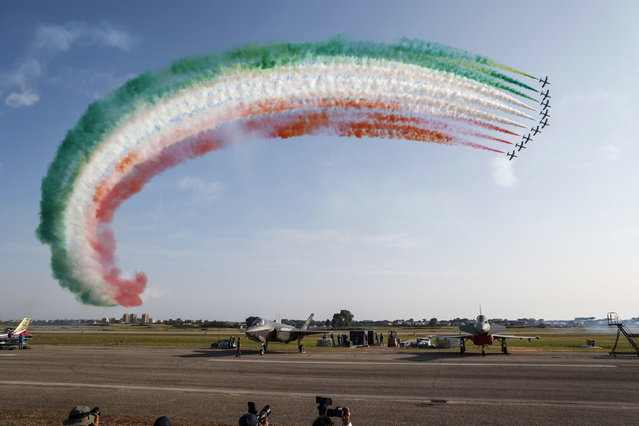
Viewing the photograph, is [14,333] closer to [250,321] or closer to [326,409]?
[250,321]

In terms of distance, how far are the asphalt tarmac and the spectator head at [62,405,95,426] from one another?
763 cm

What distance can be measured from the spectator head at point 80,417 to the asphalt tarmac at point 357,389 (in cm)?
763

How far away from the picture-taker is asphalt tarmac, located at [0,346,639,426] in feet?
48.7

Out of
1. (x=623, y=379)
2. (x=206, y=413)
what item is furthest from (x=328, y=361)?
(x=623, y=379)

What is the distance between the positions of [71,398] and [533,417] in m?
20.0

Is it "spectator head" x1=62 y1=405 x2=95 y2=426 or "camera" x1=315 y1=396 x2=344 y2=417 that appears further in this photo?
"camera" x1=315 y1=396 x2=344 y2=417

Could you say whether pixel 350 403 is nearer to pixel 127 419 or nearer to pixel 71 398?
pixel 127 419

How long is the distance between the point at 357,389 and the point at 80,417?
47.7 feet

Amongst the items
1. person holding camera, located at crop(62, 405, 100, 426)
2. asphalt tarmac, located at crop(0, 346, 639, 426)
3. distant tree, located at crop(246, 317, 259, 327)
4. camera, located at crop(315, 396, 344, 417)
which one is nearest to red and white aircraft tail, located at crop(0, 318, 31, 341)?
asphalt tarmac, located at crop(0, 346, 639, 426)

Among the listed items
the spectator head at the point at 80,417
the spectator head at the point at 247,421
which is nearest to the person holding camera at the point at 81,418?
the spectator head at the point at 80,417

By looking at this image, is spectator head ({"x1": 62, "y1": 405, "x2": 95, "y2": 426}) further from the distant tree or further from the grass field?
the grass field

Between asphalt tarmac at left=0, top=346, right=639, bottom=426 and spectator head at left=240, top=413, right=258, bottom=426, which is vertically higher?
spectator head at left=240, top=413, right=258, bottom=426

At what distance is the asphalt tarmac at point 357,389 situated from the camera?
48.7 feet

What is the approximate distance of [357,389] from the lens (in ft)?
63.5
